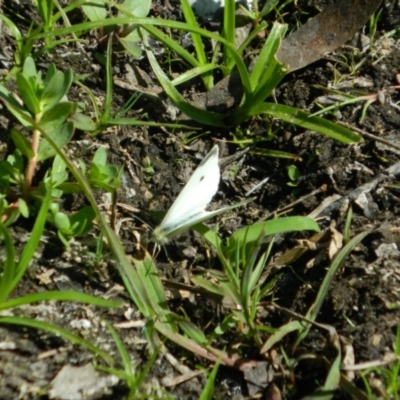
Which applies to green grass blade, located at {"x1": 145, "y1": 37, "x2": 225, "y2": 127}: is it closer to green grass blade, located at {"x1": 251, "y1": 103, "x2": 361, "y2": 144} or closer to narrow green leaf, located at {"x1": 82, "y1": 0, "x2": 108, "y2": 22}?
green grass blade, located at {"x1": 251, "y1": 103, "x2": 361, "y2": 144}

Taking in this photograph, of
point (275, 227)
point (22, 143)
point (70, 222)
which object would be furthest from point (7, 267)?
point (275, 227)

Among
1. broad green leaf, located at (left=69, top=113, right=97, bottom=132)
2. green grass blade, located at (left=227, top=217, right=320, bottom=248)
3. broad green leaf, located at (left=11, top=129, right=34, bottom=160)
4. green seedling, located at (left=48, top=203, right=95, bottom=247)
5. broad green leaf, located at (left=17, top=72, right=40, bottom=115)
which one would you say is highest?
broad green leaf, located at (left=17, top=72, right=40, bottom=115)

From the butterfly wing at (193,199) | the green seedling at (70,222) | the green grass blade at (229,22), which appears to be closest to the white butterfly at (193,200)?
the butterfly wing at (193,199)

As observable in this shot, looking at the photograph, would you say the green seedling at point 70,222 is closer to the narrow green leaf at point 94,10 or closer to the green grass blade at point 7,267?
the green grass blade at point 7,267

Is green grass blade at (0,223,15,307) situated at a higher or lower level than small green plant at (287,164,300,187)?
higher

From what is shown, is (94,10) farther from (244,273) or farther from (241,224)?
(244,273)

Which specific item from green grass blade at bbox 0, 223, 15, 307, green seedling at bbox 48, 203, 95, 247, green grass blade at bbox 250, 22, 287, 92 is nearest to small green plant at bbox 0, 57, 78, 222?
green seedling at bbox 48, 203, 95, 247

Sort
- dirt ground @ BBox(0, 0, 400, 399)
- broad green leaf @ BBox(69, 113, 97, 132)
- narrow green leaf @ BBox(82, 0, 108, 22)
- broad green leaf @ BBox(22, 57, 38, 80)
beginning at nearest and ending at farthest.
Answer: dirt ground @ BBox(0, 0, 400, 399)
broad green leaf @ BBox(22, 57, 38, 80)
broad green leaf @ BBox(69, 113, 97, 132)
narrow green leaf @ BBox(82, 0, 108, 22)
